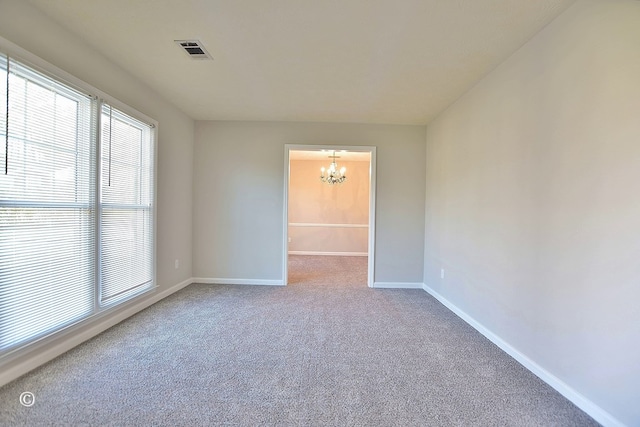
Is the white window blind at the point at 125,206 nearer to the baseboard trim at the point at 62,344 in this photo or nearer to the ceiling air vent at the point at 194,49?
the baseboard trim at the point at 62,344

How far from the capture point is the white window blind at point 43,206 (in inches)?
70.2

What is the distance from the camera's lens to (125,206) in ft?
9.28

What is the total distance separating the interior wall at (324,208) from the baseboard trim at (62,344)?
4.81 meters

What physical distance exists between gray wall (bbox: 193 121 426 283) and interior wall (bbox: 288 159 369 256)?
323cm

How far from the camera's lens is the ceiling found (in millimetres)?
1877

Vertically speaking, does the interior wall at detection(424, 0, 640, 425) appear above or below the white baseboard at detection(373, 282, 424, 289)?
above

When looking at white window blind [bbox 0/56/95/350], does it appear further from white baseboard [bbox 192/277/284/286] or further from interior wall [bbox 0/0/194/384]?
white baseboard [bbox 192/277/284/286]

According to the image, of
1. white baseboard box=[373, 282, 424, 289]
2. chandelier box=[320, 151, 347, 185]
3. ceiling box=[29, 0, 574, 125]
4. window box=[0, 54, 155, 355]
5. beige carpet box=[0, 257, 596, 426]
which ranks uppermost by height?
ceiling box=[29, 0, 574, 125]

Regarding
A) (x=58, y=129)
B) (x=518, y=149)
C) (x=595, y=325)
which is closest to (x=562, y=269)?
(x=595, y=325)

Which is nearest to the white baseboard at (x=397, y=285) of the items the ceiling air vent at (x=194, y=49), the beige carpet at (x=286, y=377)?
the beige carpet at (x=286, y=377)

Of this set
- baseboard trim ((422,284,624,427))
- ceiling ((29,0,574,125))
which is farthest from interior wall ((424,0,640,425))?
ceiling ((29,0,574,125))

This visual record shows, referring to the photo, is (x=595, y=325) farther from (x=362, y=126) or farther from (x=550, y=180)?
(x=362, y=126)

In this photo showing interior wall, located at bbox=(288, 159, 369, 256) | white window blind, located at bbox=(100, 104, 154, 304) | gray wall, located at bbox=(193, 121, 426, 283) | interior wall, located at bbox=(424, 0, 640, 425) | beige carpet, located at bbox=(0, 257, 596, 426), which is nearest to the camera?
interior wall, located at bbox=(424, 0, 640, 425)

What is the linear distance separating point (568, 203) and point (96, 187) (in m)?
3.75
